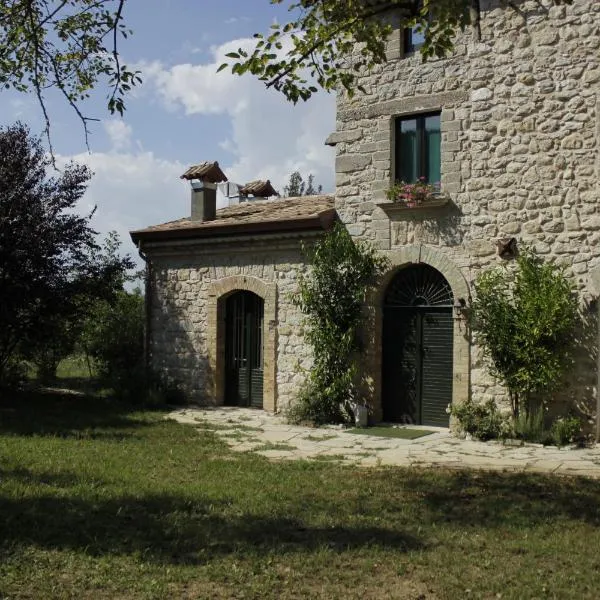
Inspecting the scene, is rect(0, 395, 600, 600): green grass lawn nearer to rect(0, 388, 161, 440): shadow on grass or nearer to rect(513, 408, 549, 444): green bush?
rect(0, 388, 161, 440): shadow on grass

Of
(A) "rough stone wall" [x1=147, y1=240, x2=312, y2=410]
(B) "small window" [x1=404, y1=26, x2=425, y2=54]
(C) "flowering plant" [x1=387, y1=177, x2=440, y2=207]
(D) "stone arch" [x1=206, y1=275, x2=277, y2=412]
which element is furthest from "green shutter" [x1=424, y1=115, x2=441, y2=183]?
(D) "stone arch" [x1=206, y1=275, x2=277, y2=412]

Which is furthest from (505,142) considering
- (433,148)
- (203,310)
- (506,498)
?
(203,310)

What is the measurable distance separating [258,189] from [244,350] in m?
4.54

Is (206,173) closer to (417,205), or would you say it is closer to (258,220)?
(258,220)

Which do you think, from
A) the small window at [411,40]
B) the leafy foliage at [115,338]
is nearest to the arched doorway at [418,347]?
the small window at [411,40]

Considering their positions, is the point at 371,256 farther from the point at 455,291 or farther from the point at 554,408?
the point at 554,408

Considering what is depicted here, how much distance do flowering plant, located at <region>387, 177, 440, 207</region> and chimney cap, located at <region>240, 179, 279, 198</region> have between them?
5.71 metres

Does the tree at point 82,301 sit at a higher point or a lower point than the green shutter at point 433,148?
lower

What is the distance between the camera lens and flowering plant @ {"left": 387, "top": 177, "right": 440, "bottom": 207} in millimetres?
10859

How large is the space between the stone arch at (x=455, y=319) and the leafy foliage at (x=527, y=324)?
1.25ft

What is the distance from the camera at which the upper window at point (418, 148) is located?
36.4 feet

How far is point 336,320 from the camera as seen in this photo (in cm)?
1145

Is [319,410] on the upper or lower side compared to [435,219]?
lower

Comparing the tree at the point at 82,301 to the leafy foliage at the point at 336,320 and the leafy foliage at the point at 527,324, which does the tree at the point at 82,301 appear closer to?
the leafy foliage at the point at 336,320
